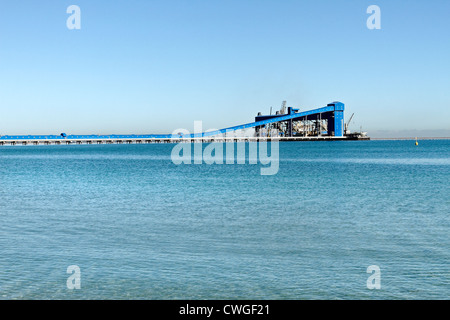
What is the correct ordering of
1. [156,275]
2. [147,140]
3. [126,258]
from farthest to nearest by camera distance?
[147,140], [126,258], [156,275]

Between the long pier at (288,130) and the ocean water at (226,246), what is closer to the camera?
the ocean water at (226,246)

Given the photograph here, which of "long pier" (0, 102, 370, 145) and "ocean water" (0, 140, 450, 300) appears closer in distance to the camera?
"ocean water" (0, 140, 450, 300)

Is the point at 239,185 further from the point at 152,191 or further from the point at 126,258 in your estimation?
the point at 126,258

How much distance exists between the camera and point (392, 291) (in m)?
10.3

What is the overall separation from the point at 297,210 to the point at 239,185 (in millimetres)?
12336

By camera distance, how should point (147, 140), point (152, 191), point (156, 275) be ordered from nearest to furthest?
point (156, 275)
point (152, 191)
point (147, 140)

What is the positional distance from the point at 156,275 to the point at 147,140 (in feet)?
586

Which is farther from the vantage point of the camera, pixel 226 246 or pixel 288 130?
pixel 288 130

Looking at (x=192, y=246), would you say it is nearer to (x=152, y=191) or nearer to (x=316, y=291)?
(x=316, y=291)

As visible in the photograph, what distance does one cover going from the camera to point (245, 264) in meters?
12.2
